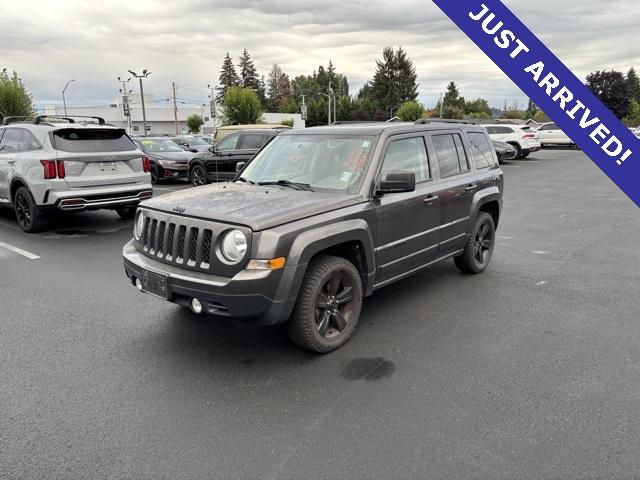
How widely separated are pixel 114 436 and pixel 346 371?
162 cm

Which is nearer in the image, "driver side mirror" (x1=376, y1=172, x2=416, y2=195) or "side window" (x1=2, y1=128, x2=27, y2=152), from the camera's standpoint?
"driver side mirror" (x1=376, y1=172, x2=416, y2=195)

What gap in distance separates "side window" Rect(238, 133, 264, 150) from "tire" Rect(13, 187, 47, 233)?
257 inches

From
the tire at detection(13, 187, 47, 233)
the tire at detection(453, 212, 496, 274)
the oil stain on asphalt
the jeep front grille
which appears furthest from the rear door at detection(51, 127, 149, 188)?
the oil stain on asphalt

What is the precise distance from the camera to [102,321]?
4.70m

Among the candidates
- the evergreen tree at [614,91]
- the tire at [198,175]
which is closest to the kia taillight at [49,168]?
the tire at [198,175]

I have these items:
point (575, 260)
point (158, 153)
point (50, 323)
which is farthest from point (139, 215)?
point (158, 153)

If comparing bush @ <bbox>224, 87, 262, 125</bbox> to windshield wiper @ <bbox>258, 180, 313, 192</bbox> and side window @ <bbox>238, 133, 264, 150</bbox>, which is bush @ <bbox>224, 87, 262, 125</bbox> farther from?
windshield wiper @ <bbox>258, 180, 313, 192</bbox>

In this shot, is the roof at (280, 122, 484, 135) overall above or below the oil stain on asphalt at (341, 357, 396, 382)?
above

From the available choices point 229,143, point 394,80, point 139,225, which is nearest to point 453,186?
point 139,225

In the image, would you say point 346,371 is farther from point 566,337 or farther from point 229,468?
point 566,337

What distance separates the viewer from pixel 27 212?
8.44 meters

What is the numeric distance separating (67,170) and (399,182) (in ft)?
20.0

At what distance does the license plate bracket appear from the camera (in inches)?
148

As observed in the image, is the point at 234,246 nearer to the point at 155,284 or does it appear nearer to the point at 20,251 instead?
the point at 155,284
